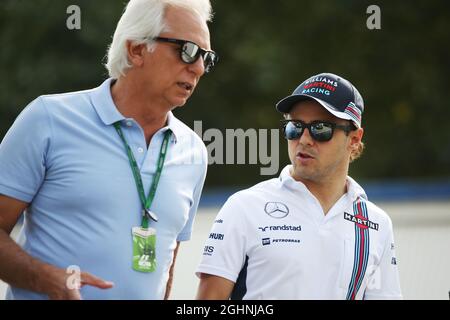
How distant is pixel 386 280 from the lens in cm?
378

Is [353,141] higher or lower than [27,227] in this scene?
higher

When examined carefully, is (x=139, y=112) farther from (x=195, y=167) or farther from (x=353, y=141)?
(x=353, y=141)

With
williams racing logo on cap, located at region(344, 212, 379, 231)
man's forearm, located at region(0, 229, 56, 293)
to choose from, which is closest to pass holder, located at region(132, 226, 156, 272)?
man's forearm, located at region(0, 229, 56, 293)

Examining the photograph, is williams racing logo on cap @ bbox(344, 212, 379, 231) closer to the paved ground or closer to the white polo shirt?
the white polo shirt

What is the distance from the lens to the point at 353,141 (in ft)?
13.1

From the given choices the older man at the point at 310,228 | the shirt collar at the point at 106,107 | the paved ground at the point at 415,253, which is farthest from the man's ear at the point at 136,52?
the paved ground at the point at 415,253

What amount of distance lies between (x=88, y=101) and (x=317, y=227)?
45.4 inches

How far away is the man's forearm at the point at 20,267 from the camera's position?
3.35 meters

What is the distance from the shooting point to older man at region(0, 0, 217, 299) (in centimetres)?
348

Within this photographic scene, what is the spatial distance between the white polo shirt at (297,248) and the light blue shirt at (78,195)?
31 cm

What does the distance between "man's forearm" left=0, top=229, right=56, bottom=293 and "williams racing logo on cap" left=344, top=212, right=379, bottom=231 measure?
131 cm

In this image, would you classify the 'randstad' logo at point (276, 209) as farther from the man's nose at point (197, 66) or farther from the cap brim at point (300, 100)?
the man's nose at point (197, 66)

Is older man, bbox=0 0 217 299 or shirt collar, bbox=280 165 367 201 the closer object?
older man, bbox=0 0 217 299

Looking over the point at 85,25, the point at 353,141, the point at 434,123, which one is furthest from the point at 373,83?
the point at 353,141
